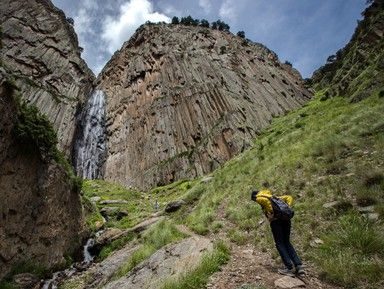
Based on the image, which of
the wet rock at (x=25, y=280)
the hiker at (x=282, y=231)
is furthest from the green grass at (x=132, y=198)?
the hiker at (x=282, y=231)

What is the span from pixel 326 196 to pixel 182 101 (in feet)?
176

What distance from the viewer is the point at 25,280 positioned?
19391 millimetres

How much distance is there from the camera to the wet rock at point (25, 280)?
18961mm

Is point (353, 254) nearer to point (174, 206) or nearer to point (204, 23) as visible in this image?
point (174, 206)

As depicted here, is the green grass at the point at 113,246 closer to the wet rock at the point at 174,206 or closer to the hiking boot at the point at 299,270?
the wet rock at the point at 174,206

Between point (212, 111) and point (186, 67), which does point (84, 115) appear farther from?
point (212, 111)

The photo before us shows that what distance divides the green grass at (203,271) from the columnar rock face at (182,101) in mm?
42781

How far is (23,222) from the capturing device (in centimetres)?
2153

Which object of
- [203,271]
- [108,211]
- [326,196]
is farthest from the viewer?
[108,211]

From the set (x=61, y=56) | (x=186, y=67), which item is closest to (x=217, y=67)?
(x=186, y=67)

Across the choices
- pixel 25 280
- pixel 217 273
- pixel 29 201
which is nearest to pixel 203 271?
pixel 217 273

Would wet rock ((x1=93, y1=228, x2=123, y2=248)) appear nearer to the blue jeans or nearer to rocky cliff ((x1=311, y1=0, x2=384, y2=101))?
the blue jeans

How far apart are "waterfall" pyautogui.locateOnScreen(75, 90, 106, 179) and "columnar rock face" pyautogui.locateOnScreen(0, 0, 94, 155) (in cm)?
227

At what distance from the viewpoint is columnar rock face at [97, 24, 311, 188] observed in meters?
59.9
